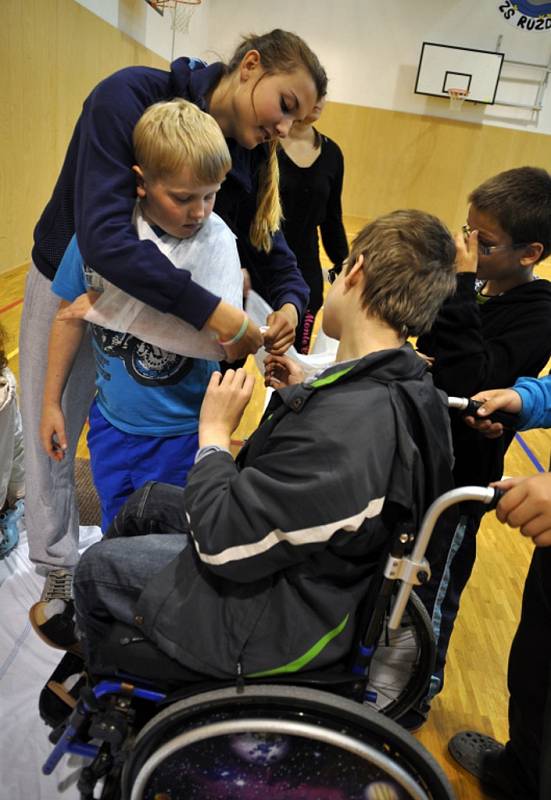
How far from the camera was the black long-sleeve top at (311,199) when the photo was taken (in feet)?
7.33

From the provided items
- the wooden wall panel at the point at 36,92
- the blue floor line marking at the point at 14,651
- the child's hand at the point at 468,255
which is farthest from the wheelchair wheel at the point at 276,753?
the wooden wall panel at the point at 36,92

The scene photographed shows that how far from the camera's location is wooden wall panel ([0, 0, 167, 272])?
13.2 ft

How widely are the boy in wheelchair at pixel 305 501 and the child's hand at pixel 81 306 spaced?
1.05 feet

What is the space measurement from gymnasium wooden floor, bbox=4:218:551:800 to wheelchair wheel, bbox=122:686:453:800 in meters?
0.66

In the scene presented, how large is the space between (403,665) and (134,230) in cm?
97

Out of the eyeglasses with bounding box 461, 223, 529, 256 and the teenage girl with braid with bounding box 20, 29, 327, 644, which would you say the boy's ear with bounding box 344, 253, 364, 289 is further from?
the eyeglasses with bounding box 461, 223, 529, 256

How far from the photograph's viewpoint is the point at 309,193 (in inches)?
89.4

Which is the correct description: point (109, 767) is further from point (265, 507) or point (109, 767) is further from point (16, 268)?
point (16, 268)

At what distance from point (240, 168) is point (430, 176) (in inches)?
366

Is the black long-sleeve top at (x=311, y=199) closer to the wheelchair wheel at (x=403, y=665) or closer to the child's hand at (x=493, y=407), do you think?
the child's hand at (x=493, y=407)

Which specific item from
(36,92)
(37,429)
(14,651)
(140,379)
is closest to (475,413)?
(140,379)

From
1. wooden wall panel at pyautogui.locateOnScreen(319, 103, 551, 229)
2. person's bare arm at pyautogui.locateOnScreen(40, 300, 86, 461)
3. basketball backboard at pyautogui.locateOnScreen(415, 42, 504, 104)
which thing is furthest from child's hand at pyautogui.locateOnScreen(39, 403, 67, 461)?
basketball backboard at pyautogui.locateOnScreen(415, 42, 504, 104)

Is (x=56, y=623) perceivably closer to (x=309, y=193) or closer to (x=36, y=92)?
(x=309, y=193)

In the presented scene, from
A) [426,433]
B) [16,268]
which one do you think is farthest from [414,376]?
[16,268]
